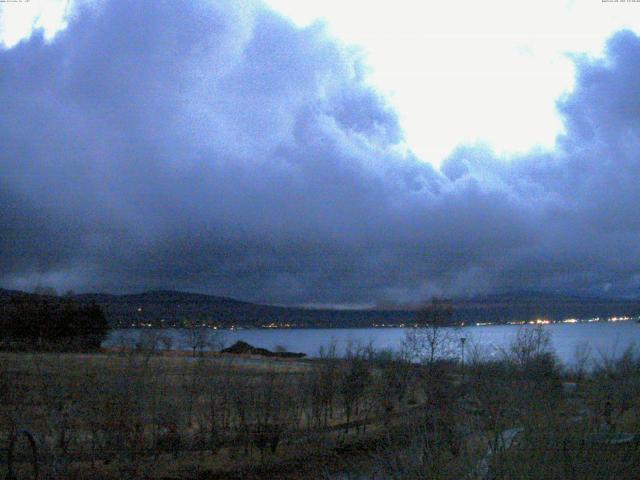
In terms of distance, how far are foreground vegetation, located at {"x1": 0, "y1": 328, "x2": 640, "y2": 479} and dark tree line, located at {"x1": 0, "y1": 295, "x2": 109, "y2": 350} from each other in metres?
35.1

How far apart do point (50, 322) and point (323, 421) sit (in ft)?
156

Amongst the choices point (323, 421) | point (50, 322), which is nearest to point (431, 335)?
point (323, 421)

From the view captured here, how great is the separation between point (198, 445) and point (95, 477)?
5041 millimetres

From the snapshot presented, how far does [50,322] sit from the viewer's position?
7206 cm

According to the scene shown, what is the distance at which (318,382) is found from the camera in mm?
31297

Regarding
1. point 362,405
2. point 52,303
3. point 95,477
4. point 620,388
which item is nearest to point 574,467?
point 95,477

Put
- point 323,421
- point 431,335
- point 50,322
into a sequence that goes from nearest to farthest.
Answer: point 323,421
point 431,335
point 50,322

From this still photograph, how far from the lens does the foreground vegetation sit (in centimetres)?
1026

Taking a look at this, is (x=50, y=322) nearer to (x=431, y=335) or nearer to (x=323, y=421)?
(x=431, y=335)

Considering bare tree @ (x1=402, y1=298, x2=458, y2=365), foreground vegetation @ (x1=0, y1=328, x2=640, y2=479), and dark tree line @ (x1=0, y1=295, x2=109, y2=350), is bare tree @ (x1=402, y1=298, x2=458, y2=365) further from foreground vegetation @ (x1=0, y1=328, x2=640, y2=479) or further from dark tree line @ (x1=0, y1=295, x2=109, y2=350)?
dark tree line @ (x1=0, y1=295, x2=109, y2=350)

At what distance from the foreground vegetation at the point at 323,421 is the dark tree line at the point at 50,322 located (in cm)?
3509

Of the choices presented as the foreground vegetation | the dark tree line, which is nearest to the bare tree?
the foreground vegetation

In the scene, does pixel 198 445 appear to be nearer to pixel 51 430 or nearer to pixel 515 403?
pixel 51 430

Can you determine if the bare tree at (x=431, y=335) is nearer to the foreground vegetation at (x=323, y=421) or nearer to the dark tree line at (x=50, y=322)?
the foreground vegetation at (x=323, y=421)
